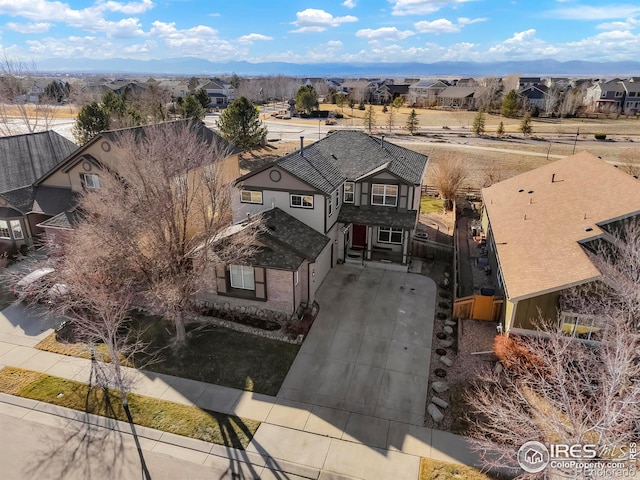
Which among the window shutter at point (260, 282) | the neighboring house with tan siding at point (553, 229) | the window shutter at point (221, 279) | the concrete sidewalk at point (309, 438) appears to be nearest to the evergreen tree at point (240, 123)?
the neighboring house with tan siding at point (553, 229)

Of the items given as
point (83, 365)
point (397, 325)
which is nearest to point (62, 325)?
point (83, 365)

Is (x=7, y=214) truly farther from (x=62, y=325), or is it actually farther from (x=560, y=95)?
(x=560, y=95)

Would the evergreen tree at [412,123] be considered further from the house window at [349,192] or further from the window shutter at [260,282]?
the window shutter at [260,282]

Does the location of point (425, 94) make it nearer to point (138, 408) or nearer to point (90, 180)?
point (90, 180)

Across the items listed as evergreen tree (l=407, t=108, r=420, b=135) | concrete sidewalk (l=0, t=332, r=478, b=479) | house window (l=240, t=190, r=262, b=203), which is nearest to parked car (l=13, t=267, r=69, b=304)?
concrete sidewalk (l=0, t=332, r=478, b=479)

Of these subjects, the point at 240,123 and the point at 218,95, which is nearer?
the point at 240,123

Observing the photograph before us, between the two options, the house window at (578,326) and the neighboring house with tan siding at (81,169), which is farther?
the neighboring house with tan siding at (81,169)

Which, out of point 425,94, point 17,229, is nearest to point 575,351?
point 17,229
